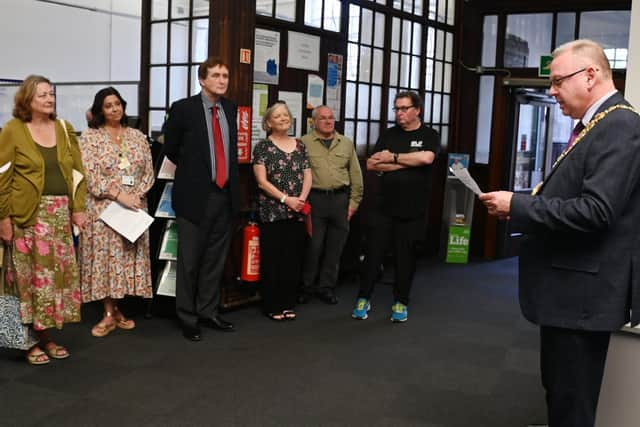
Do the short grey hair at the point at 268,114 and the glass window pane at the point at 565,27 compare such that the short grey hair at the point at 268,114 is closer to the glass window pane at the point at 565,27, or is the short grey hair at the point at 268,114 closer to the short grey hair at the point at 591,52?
the short grey hair at the point at 591,52

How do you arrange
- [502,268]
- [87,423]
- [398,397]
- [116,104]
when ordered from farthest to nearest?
[502,268]
[116,104]
[398,397]
[87,423]

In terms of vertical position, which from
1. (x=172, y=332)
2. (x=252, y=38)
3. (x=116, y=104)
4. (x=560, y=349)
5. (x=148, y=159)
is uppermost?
(x=252, y=38)

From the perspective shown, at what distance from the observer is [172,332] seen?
4.59m

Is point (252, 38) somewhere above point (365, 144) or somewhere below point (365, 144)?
above

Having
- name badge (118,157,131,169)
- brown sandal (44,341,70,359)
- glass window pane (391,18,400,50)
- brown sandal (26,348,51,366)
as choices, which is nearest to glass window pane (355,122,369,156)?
glass window pane (391,18,400,50)

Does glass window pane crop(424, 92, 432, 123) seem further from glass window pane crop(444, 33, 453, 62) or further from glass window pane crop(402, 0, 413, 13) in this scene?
glass window pane crop(402, 0, 413, 13)

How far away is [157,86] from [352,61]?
1.85m

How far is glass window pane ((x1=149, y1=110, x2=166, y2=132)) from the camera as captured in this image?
5.47 metres

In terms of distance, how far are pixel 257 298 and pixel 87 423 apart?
90.3 inches

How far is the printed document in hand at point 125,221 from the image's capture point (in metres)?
4.40

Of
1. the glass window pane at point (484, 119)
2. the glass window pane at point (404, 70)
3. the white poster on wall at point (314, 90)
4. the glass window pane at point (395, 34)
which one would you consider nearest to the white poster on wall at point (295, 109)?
the white poster on wall at point (314, 90)

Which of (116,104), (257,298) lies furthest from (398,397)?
(116,104)

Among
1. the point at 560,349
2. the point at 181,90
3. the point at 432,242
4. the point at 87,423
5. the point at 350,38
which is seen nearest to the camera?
the point at 560,349

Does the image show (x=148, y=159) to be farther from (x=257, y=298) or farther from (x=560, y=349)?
(x=560, y=349)
